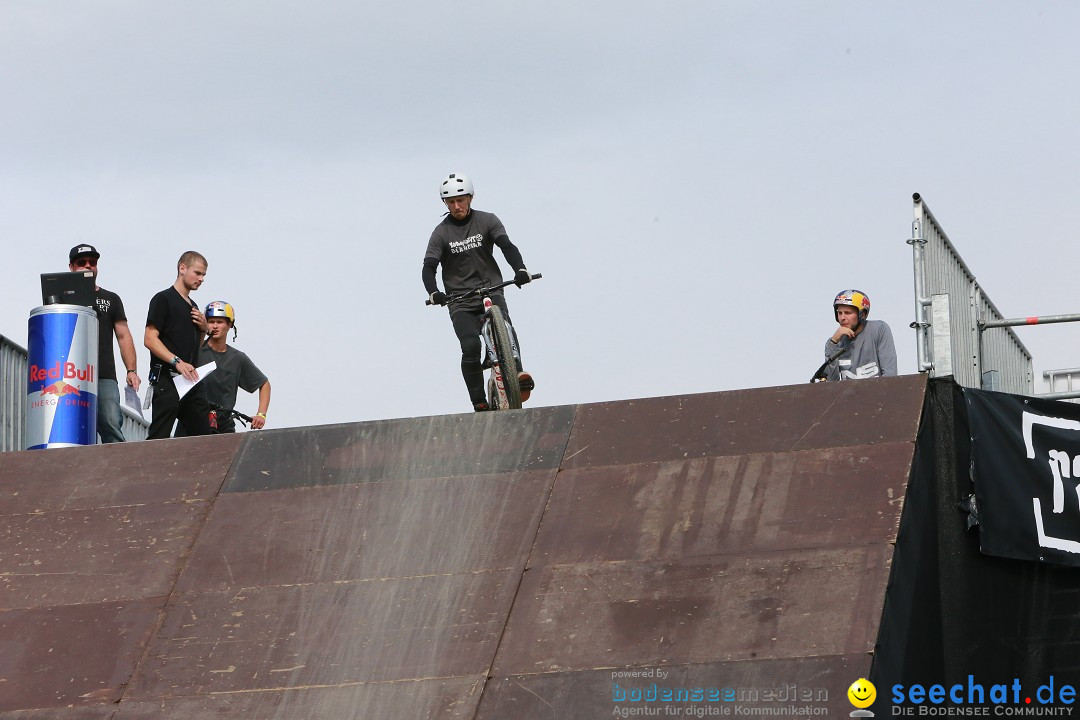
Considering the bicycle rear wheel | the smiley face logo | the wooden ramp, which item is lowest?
the smiley face logo

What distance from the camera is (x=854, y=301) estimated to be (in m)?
13.3

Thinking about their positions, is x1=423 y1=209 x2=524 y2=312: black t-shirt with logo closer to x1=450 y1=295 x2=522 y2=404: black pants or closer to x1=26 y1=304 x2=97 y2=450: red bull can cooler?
x1=450 y1=295 x2=522 y2=404: black pants

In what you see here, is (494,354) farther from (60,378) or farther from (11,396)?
(11,396)

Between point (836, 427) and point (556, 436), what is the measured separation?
206cm

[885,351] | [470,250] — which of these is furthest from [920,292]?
[470,250]

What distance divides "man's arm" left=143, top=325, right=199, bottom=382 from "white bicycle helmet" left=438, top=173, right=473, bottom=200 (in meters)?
2.67

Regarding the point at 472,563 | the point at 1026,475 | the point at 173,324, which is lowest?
the point at 472,563

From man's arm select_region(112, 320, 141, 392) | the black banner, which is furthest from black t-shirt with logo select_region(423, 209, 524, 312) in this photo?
the black banner

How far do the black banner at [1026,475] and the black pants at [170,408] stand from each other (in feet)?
21.3

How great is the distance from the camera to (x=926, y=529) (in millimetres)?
10445

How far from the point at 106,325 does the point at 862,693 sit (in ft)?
26.0

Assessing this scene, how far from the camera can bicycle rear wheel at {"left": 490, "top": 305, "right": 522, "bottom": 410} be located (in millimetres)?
13523

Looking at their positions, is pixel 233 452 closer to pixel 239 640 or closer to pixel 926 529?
pixel 239 640

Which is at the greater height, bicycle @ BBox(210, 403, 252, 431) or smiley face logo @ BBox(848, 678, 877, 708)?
bicycle @ BBox(210, 403, 252, 431)
